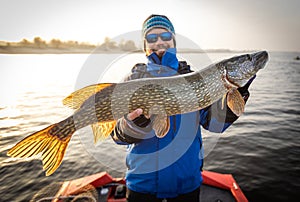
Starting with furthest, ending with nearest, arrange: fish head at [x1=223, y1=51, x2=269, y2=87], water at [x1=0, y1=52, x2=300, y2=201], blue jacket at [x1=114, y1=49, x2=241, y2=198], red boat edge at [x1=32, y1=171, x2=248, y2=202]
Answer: water at [x1=0, y1=52, x2=300, y2=201] < red boat edge at [x1=32, y1=171, x2=248, y2=202] < fish head at [x1=223, y1=51, x2=269, y2=87] < blue jacket at [x1=114, y1=49, x2=241, y2=198]

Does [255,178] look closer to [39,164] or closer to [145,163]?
[145,163]

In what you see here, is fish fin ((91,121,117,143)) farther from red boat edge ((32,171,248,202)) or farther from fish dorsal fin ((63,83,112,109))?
red boat edge ((32,171,248,202))

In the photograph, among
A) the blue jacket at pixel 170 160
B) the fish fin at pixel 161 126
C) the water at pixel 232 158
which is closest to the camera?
the fish fin at pixel 161 126

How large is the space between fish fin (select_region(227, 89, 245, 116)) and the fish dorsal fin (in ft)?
4.04

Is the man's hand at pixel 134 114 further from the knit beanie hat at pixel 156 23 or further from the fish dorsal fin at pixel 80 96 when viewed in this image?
the knit beanie hat at pixel 156 23

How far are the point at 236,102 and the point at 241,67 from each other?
0.39m

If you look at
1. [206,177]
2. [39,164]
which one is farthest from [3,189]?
[206,177]

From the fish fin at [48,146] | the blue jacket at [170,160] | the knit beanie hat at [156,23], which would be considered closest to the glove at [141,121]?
the blue jacket at [170,160]

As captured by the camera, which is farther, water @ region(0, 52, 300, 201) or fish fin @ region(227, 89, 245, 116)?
water @ region(0, 52, 300, 201)

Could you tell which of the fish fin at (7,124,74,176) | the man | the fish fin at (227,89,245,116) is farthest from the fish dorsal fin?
the fish fin at (227,89,245,116)

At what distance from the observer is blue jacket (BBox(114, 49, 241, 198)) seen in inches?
81.7

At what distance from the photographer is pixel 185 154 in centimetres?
211

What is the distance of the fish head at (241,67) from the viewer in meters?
2.24

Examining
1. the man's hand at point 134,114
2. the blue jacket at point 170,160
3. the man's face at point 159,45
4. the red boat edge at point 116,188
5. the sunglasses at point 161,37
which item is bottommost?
the red boat edge at point 116,188
